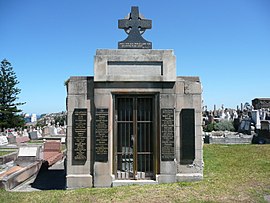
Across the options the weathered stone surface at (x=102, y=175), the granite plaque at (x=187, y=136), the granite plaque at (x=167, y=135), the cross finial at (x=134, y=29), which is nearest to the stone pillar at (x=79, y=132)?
the weathered stone surface at (x=102, y=175)

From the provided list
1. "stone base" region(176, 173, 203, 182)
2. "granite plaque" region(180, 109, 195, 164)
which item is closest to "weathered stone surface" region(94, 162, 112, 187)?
"stone base" region(176, 173, 203, 182)

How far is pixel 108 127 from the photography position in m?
7.12

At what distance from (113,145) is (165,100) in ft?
6.34

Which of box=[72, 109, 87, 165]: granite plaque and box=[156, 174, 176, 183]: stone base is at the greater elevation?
box=[72, 109, 87, 165]: granite plaque

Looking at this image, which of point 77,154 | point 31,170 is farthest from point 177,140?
point 31,170

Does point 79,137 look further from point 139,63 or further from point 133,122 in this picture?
point 139,63

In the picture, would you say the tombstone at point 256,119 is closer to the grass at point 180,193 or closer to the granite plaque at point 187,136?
the grass at point 180,193

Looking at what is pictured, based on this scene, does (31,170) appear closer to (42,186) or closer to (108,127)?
(42,186)

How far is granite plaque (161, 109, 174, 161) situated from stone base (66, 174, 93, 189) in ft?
6.98

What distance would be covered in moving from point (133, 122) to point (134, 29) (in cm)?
282

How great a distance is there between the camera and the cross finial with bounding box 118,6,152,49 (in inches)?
303

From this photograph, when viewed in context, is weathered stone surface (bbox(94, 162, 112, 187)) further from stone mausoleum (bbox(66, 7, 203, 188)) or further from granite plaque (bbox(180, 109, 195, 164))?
granite plaque (bbox(180, 109, 195, 164))

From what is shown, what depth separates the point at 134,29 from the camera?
786cm

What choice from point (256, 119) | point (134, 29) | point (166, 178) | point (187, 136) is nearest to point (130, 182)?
point (166, 178)
